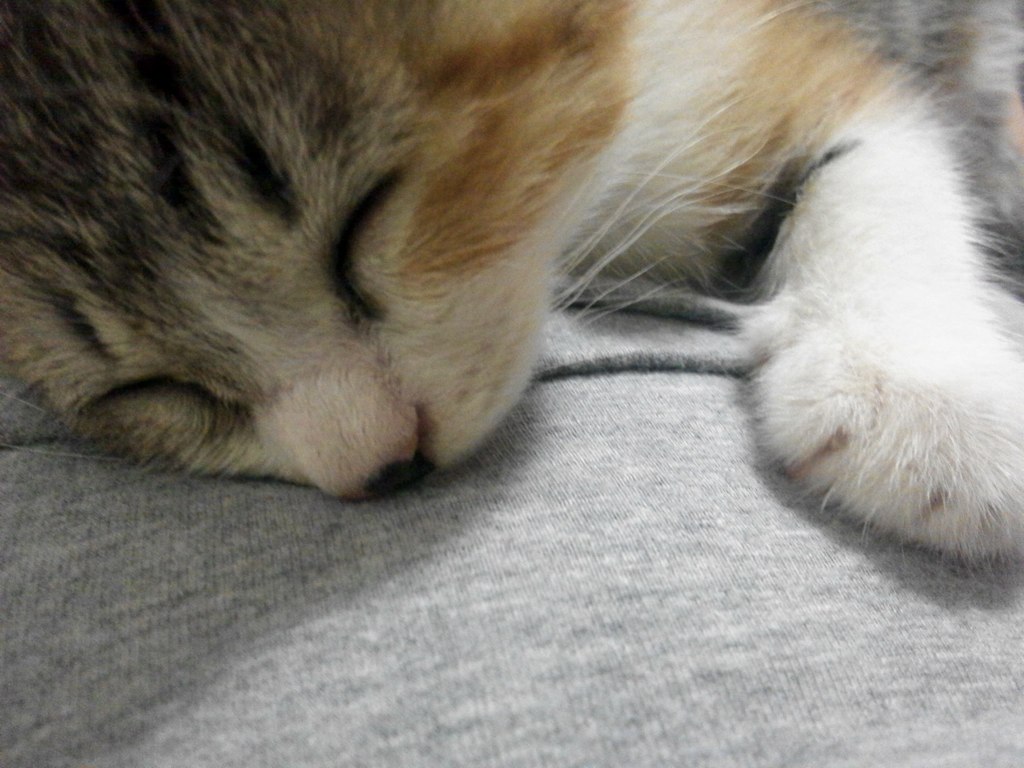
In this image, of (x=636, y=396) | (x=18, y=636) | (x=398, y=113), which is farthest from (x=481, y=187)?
(x=18, y=636)

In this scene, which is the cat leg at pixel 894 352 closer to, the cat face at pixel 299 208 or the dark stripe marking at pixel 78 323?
the cat face at pixel 299 208

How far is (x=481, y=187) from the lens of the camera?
0.59 m

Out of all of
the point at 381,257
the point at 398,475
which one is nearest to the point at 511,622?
the point at 398,475

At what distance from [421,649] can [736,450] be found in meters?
0.28

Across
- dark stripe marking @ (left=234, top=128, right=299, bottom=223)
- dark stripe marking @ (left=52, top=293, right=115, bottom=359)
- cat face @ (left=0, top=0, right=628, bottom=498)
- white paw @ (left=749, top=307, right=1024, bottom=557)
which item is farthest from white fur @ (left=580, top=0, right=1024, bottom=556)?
dark stripe marking @ (left=52, top=293, right=115, bottom=359)

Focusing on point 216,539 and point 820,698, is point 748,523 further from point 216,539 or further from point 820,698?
point 216,539

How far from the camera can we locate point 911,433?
0.60 metres

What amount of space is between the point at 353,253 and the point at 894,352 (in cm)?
41

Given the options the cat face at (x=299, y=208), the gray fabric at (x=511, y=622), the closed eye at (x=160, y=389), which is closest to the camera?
the gray fabric at (x=511, y=622)

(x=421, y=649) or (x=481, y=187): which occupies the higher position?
(x=481, y=187)

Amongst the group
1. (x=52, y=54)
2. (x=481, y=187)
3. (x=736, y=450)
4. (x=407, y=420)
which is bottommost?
(x=736, y=450)

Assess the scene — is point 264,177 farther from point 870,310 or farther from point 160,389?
point 870,310

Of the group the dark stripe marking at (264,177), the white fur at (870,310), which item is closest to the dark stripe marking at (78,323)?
the dark stripe marking at (264,177)

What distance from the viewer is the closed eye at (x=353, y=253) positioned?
0.57 metres
